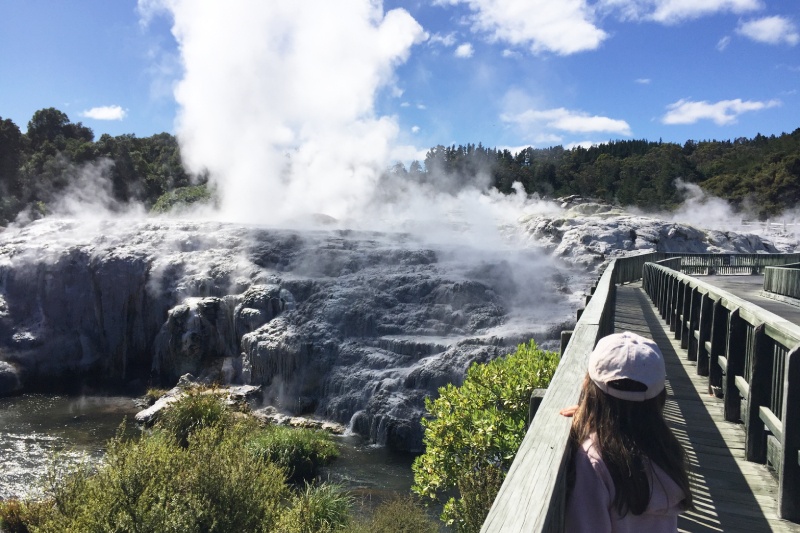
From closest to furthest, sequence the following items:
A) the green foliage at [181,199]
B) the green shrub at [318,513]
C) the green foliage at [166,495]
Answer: the green foliage at [166,495] < the green shrub at [318,513] < the green foliage at [181,199]

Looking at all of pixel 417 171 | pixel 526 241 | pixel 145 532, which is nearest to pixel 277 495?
pixel 145 532

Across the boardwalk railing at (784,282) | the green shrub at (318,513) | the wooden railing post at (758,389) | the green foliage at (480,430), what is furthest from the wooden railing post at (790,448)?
the boardwalk railing at (784,282)

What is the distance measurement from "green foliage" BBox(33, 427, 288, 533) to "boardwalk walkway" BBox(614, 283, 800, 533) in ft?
19.8

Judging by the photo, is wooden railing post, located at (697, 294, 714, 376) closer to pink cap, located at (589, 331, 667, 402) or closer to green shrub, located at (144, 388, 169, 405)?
pink cap, located at (589, 331, 667, 402)

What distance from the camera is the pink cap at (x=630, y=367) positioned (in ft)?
7.16

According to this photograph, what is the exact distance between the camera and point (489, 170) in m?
82.2

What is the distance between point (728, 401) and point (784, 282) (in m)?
12.7

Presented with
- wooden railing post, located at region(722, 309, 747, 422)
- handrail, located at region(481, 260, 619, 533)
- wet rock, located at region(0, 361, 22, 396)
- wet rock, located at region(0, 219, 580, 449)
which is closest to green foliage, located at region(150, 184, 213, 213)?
wet rock, located at region(0, 219, 580, 449)

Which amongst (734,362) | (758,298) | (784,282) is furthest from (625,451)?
(784,282)

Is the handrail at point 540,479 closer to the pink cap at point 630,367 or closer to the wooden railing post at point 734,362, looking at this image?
the pink cap at point 630,367

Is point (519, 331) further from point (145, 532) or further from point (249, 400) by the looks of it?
point (145, 532)

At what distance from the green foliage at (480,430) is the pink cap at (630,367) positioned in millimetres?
4313

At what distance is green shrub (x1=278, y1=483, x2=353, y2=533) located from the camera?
9185mm

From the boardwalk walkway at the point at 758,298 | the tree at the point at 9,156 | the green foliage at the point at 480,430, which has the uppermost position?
the tree at the point at 9,156
